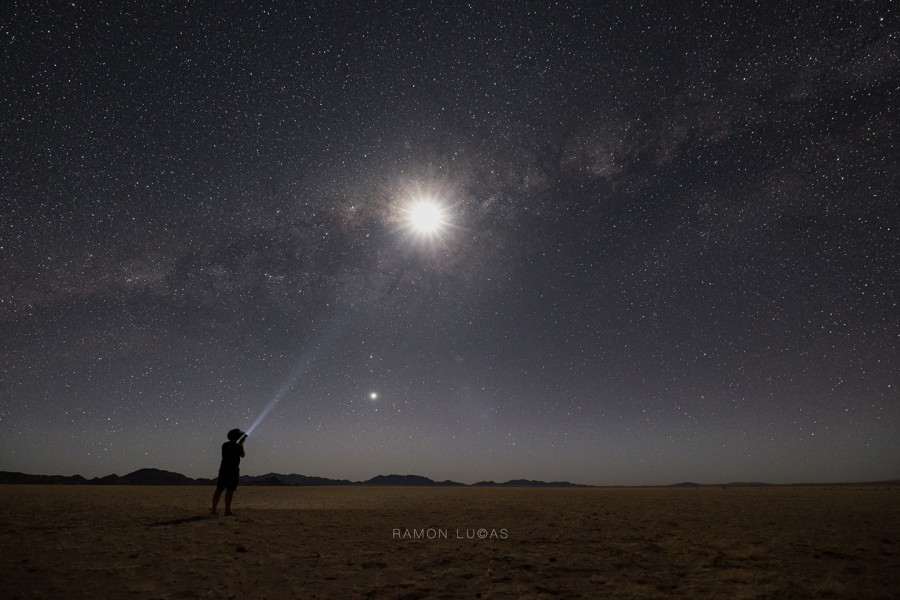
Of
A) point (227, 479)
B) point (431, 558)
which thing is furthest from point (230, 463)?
point (431, 558)

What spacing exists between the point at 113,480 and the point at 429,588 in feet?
426

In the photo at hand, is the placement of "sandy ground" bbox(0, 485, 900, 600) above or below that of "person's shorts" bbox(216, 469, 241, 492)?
below

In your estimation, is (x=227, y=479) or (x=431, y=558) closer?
(x=431, y=558)

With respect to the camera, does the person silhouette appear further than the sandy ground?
Yes

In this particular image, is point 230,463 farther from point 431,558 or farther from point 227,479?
point 431,558

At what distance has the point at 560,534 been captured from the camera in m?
9.28

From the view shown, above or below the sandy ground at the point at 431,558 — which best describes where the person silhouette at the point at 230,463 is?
above

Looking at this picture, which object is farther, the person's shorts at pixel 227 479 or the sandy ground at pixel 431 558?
the person's shorts at pixel 227 479

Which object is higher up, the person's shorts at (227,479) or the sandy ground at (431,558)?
the person's shorts at (227,479)

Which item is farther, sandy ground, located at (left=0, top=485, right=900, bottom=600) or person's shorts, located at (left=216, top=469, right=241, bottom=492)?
person's shorts, located at (left=216, top=469, right=241, bottom=492)

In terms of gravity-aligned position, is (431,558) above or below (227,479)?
below

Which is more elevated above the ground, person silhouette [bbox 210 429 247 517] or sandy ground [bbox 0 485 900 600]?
person silhouette [bbox 210 429 247 517]

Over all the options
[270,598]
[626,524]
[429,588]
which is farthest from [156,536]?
[626,524]

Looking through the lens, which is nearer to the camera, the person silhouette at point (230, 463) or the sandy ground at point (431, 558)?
the sandy ground at point (431, 558)
